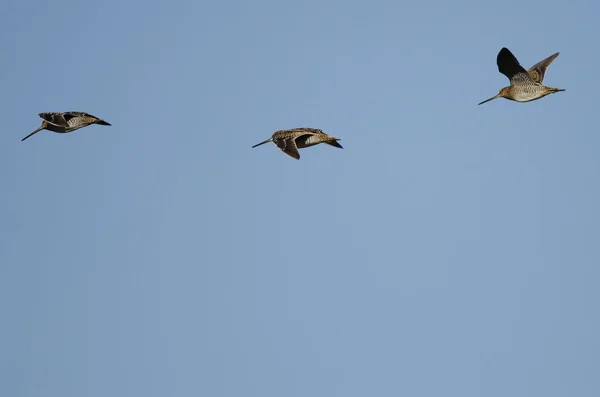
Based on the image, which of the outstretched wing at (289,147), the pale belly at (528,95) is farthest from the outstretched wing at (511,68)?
the outstretched wing at (289,147)

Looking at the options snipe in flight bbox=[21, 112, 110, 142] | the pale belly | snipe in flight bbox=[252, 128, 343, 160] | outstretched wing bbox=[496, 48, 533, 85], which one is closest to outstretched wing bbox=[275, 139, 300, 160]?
snipe in flight bbox=[252, 128, 343, 160]

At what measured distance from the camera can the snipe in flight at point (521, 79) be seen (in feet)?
194

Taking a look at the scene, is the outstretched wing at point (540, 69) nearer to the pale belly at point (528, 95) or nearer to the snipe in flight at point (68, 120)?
the pale belly at point (528, 95)

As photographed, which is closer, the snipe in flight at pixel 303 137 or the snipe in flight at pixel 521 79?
the snipe in flight at pixel 521 79

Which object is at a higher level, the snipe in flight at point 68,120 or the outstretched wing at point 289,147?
the snipe in flight at point 68,120

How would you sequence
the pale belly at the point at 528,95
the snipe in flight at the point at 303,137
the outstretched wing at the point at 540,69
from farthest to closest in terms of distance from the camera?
the outstretched wing at the point at 540,69 → the snipe in flight at the point at 303,137 → the pale belly at the point at 528,95

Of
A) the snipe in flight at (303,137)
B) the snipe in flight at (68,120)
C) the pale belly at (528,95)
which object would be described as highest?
the snipe in flight at (68,120)

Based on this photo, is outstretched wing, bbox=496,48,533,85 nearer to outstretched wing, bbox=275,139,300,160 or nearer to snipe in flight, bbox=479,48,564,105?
snipe in flight, bbox=479,48,564,105

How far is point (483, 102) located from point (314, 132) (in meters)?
7.66

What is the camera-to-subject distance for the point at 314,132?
2446 inches

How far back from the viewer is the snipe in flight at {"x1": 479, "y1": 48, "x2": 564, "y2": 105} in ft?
194

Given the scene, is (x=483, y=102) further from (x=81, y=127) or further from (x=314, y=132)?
(x=81, y=127)

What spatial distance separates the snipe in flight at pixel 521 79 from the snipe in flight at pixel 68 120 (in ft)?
56.9

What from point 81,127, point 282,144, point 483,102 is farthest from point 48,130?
Answer: point 483,102
